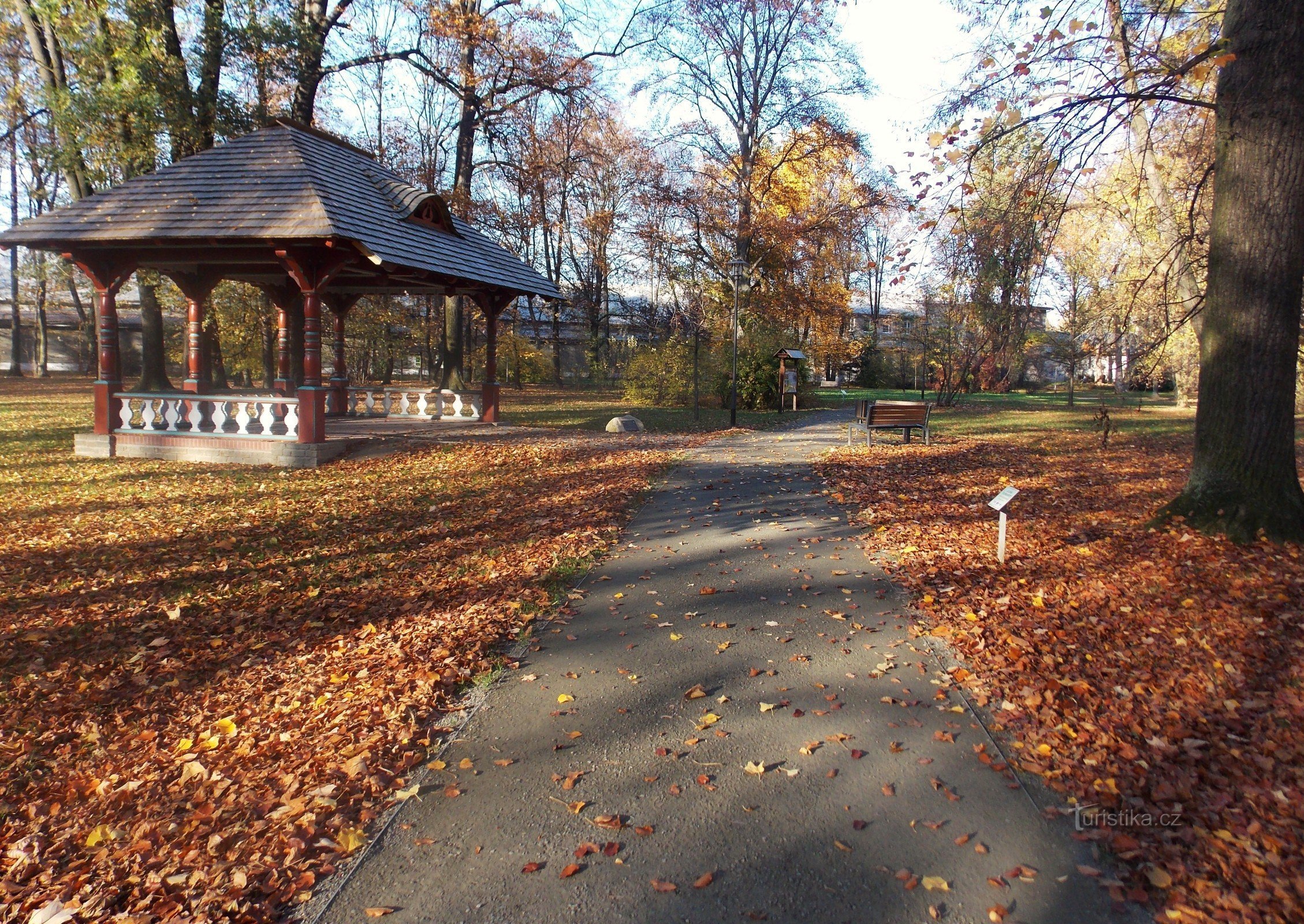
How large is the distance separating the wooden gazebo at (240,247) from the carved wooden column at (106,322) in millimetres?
24

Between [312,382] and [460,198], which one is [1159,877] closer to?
[312,382]

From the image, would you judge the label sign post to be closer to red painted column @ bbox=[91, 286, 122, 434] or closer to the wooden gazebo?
the wooden gazebo

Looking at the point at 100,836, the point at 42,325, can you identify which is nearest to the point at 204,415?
the point at 100,836

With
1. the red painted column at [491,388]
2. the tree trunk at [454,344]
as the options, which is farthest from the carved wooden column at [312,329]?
the tree trunk at [454,344]

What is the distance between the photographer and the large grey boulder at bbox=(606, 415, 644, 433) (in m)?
17.4

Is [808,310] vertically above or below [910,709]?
above

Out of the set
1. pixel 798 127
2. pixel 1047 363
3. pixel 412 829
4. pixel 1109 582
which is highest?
pixel 798 127

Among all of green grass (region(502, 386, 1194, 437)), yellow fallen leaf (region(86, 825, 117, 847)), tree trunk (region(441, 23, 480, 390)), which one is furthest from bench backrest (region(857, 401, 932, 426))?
tree trunk (region(441, 23, 480, 390))

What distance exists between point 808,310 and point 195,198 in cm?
2877

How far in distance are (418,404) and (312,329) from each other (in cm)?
651

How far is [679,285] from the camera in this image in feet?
142

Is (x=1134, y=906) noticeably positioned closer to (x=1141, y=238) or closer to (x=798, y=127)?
(x=1141, y=238)

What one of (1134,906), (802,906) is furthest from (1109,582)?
(802,906)

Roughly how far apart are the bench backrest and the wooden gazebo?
802 centimetres
